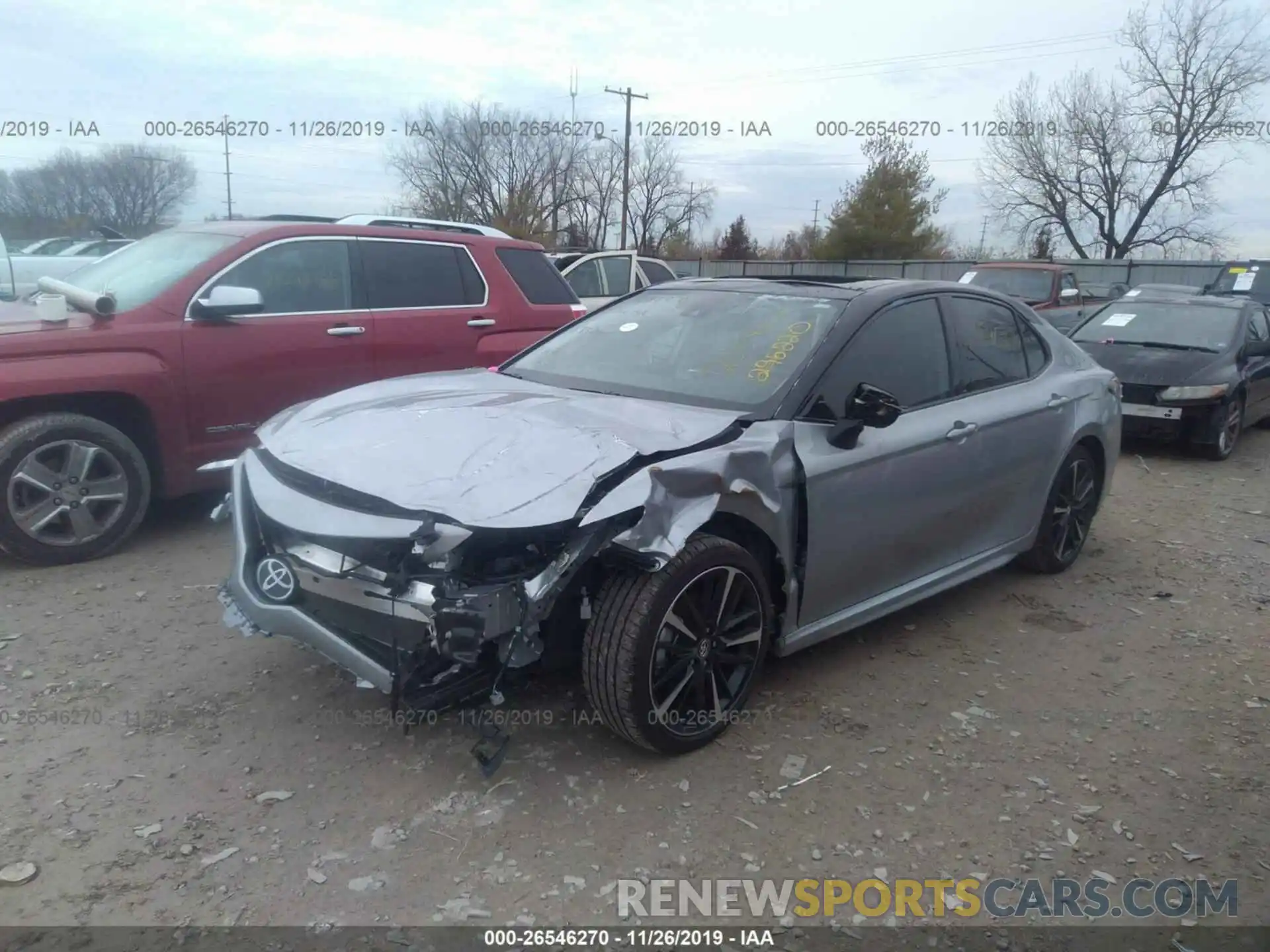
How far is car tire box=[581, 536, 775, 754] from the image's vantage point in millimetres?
3082

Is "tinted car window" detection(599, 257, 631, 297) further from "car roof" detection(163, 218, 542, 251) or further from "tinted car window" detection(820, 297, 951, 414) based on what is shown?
"tinted car window" detection(820, 297, 951, 414)

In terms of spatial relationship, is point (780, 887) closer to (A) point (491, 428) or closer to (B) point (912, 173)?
(A) point (491, 428)

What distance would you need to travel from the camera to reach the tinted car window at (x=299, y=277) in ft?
18.3

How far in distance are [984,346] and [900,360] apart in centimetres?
81

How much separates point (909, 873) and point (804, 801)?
43 cm

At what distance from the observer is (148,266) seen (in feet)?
18.4

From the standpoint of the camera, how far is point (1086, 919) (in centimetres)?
272

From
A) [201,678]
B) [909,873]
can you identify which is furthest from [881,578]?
[201,678]

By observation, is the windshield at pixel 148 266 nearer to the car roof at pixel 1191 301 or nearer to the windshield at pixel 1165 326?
the windshield at pixel 1165 326

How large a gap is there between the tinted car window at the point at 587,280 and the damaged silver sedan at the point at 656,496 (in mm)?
8437

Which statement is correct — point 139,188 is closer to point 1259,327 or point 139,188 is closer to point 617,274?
point 617,274

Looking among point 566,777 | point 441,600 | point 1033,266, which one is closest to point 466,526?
point 441,600

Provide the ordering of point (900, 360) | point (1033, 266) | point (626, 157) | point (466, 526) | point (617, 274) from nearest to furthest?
point (466, 526) → point (900, 360) → point (617, 274) → point (1033, 266) → point (626, 157)

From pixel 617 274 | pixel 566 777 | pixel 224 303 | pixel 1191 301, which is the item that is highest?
pixel 617 274
